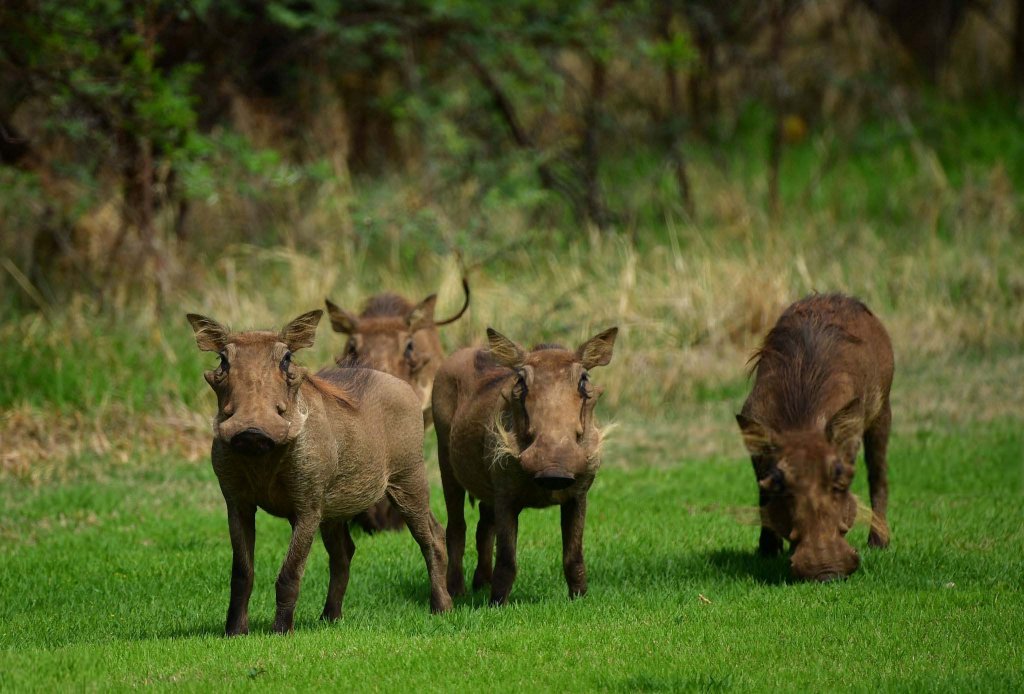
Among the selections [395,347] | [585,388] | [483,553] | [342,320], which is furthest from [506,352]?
[342,320]

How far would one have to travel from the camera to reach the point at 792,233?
16875 millimetres

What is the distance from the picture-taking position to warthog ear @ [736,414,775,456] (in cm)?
762

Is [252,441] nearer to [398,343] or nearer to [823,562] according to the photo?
[823,562]

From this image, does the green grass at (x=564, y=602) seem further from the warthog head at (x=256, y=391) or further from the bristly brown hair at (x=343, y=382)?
the bristly brown hair at (x=343, y=382)

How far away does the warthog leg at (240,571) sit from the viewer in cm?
661

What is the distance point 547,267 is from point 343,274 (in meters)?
2.07

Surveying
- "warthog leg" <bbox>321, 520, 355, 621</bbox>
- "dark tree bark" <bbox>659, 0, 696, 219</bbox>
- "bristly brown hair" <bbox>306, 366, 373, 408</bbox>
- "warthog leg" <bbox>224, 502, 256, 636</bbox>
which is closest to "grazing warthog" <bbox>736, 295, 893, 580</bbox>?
"bristly brown hair" <bbox>306, 366, 373, 408</bbox>

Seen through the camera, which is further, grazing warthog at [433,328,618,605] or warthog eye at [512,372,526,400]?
warthog eye at [512,372,526,400]

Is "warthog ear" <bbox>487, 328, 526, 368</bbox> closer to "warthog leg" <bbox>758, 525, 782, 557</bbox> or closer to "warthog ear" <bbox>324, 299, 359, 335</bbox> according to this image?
"warthog leg" <bbox>758, 525, 782, 557</bbox>

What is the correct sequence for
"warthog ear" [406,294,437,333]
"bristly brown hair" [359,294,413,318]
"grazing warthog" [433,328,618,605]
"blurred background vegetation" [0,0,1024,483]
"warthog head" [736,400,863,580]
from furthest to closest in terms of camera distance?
"blurred background vegetation" [0,0,1024,483]
"bristly brown hair" [359,294,413,318]
"warthog ear" [406,294,437,333]
"warthog head" [736,400,863,580]
"grazing warthog" [433,328,618,605]

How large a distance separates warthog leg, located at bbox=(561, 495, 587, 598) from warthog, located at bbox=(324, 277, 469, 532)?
2.38 meters

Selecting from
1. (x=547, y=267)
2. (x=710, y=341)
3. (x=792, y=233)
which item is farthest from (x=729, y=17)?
(x=710, y=341)

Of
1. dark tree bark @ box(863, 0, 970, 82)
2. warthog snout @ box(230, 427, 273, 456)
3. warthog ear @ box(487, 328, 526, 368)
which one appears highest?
dark tree bark @ box(863, 0, 970, 82)

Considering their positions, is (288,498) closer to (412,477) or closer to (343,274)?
(412,477)
